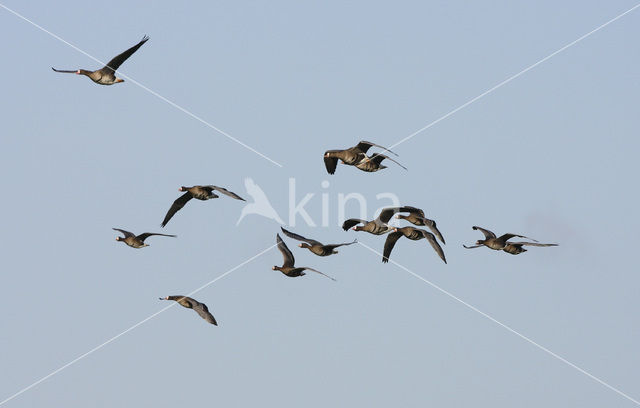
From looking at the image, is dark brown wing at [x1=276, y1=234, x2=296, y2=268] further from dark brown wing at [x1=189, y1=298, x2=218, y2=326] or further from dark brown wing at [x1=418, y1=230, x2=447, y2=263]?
dark brown wing at [x1=418, y1=230, x2=447, y2=263]

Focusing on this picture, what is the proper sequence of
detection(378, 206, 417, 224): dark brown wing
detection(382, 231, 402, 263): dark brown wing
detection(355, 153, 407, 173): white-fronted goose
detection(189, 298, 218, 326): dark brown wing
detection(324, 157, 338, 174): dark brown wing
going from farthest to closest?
detection(382, 231, 402, 263): dark brown wing, detection(378, 206, 417, 224): dark brown wing, detection(324, 157, 338, 174): dark brown wing, detection(355, 153, 407, 173): white-fronted goose, detection(189, 298, 218, 326): dark brown wing

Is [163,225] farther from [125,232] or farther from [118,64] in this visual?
[118,64]

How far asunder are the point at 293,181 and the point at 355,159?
16.9ft

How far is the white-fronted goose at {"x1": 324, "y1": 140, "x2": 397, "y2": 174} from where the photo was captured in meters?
62.8

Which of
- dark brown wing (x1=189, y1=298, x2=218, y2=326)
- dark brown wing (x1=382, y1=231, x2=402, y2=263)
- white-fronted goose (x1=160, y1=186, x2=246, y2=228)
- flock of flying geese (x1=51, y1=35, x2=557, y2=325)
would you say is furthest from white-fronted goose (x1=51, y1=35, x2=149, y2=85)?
dark brown wing (x1=382, y1=231, x2=402, y2=263)

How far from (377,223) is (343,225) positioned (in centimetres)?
207

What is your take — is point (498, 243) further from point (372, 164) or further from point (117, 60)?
point (117, 60)

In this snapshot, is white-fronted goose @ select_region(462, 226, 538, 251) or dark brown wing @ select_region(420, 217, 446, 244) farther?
white-fronted goose @ select_region(462, 226, 538, 251)

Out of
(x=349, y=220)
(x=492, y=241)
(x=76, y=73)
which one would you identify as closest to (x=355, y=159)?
(x=349, y=220)

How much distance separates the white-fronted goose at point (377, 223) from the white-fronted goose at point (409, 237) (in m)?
0.55

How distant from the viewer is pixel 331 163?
6481 cm

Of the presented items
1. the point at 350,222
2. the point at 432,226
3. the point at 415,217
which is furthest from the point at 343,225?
the point at 432,226

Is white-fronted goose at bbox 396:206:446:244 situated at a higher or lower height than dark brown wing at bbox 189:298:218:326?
higher

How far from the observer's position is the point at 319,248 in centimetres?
6338
